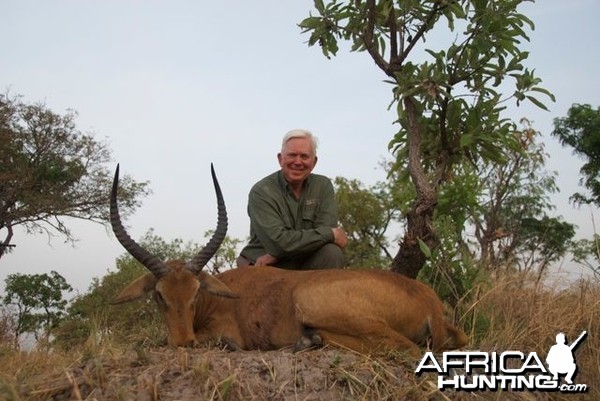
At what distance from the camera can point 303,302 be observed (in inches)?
203

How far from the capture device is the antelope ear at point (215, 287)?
5531mm

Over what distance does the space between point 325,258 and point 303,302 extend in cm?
139

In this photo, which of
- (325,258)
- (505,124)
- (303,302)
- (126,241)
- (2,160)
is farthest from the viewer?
(2,160)

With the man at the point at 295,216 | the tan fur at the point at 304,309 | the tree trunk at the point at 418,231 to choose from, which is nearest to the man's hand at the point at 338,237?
the man at the point at 295,216

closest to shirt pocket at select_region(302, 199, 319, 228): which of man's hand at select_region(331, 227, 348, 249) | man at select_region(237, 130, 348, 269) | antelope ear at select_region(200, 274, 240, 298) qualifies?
man at select_region(237, 130, 348, 269)

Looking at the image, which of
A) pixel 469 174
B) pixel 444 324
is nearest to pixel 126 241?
pixel 444 324

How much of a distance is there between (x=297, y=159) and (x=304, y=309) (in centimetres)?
202

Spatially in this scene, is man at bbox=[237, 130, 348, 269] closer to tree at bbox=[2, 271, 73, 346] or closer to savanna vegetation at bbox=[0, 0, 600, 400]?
savanna vegetation at bbox=[0, 0, 600, 400]

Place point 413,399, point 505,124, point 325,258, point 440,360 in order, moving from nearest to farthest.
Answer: point 413,399 < point 440,360 < point 325,258 < point 505,124

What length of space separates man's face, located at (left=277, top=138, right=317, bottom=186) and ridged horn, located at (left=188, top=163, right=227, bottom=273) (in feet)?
3.82

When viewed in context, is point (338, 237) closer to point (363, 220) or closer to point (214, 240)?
point (214, 240)

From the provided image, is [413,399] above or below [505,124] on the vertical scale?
below

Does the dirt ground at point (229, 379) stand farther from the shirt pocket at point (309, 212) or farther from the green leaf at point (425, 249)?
the shirt pocket at point (309, 212)

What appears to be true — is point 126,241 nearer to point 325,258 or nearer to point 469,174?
point 325,258
